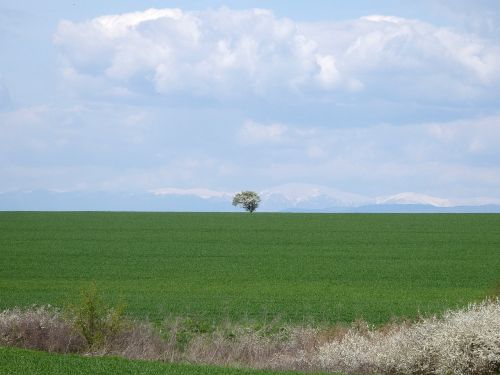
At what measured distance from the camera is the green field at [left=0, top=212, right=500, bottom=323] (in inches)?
1124

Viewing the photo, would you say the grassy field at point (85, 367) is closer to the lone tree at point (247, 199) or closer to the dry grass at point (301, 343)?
the dry grass at point (301, 343)

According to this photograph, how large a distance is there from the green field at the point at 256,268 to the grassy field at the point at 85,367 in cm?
623

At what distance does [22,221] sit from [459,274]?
54.5m

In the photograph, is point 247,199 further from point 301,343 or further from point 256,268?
point 301,343

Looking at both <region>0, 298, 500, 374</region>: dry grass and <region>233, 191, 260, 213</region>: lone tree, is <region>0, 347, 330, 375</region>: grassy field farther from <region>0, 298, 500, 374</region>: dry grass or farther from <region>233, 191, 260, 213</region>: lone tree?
<region>233, 191, 260, 213</region>: lone tree

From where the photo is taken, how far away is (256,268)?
42.6 metres

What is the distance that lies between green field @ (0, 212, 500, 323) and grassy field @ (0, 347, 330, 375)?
245 inches

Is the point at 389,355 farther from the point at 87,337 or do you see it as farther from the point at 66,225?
the point at 66,225

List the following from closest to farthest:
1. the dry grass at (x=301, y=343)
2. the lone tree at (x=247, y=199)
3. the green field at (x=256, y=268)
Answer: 1. the dry grass at (x=301, y=343)
2. the green field at (x=256, y=268)
3. the lone tree at (x=247, y=199)

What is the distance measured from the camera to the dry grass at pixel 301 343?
17016 mm

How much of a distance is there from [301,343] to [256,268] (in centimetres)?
2190

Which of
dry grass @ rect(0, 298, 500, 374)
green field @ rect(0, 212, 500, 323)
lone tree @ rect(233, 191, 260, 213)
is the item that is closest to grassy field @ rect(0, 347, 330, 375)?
dry grass @ rect(0, 298, 500, 374)

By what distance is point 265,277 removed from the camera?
38.3 m

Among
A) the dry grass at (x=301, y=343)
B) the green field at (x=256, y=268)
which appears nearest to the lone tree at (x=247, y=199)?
the green field at (x=256, y=268)
